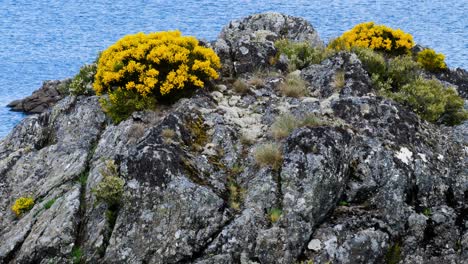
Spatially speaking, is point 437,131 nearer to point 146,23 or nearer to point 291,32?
point 291,32

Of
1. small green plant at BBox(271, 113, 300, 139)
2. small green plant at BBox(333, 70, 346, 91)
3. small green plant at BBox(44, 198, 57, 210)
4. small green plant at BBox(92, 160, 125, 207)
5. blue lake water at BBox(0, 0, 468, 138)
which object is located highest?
small green plant at BBox(333, 70, 346, 91)

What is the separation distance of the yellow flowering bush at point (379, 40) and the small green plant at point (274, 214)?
330 inches

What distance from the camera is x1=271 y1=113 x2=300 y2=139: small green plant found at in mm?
14773

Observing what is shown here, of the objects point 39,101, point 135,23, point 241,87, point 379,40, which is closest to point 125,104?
point 241,87

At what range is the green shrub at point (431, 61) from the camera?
1966cm

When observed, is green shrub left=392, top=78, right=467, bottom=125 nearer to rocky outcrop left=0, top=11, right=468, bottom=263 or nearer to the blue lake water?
rocky outcrop left=0, top=11, right=468, bottom=263

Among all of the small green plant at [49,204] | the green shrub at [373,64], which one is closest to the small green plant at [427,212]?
the green shrub at [373,64]

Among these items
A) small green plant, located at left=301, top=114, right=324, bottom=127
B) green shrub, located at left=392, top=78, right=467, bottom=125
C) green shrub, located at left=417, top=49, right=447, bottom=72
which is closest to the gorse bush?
small green plant, located at left=301, top=114, right=324, bottom=127

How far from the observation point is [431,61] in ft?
64.5

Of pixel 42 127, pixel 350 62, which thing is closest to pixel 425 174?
pixel 350 62

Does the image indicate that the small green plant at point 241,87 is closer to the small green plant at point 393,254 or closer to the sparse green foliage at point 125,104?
the sparse green foliage at point 125,104

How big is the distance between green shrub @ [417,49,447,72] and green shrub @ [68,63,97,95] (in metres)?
10.8

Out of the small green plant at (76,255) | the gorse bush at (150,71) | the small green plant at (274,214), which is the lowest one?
the small green plant at (76,255)

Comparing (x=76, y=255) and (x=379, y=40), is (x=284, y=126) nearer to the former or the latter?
(x=76, y=255)
